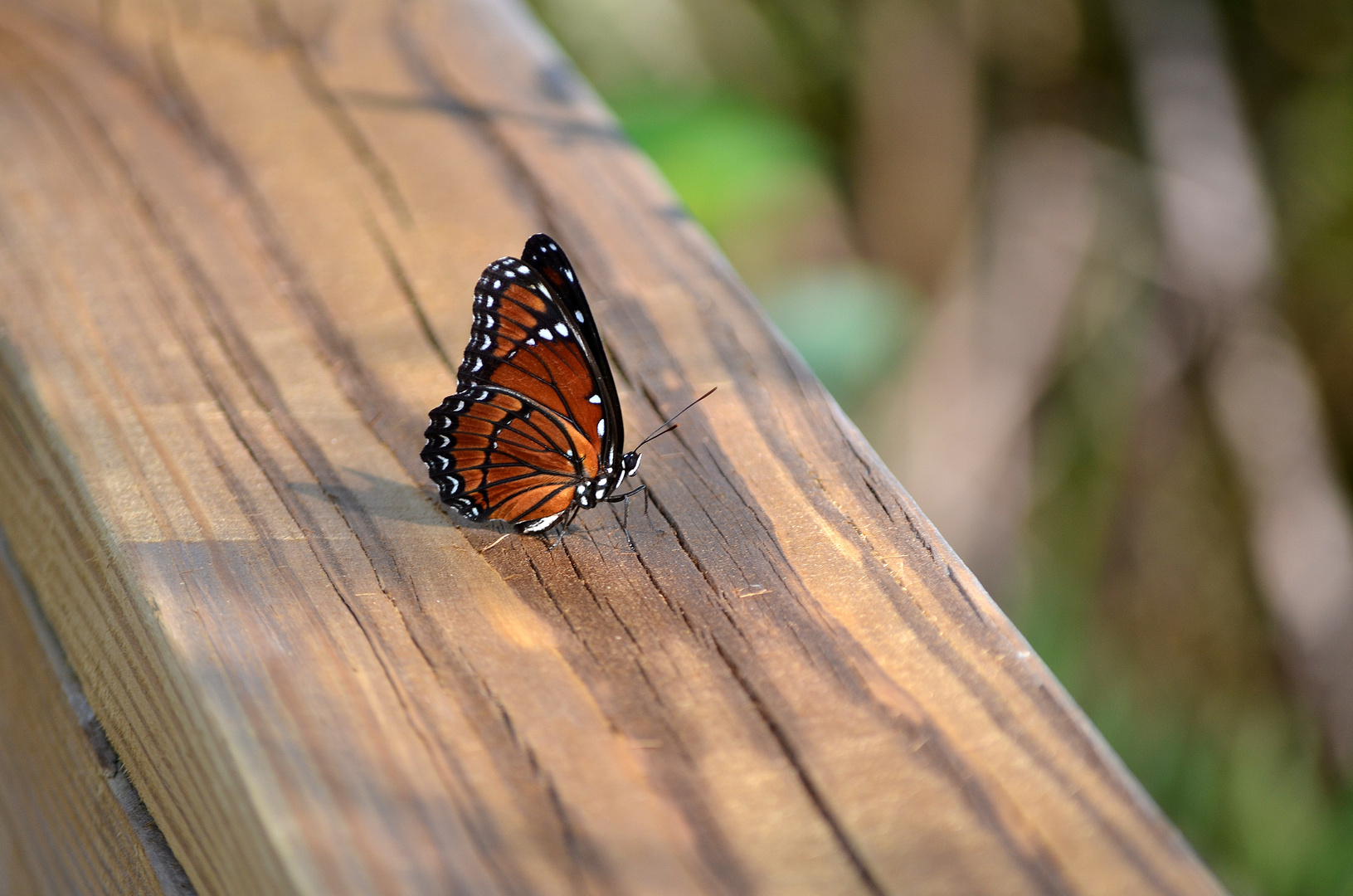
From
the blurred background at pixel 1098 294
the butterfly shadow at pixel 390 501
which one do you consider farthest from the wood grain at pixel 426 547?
the blurred background at pixel 1098 294

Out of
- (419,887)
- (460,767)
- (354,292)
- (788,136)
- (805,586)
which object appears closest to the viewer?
(419,887)

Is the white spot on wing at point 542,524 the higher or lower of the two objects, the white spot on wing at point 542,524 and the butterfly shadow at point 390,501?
the lower

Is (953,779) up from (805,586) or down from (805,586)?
down

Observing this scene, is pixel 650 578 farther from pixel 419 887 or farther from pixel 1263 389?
pixel 1263 389

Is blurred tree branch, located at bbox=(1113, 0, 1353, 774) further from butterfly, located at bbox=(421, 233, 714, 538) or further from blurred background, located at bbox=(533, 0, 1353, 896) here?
butterfly, located at bbox=(421, 233, 714, 538)

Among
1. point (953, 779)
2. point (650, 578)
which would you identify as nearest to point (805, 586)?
point (650, 578)

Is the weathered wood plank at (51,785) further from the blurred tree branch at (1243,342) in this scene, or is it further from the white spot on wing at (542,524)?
the blurred tree branch at (1243,342)

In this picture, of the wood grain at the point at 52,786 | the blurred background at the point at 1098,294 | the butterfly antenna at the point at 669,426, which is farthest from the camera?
the blurred background at the point at 1098,294

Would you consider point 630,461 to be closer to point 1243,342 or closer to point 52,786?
point 52,786
